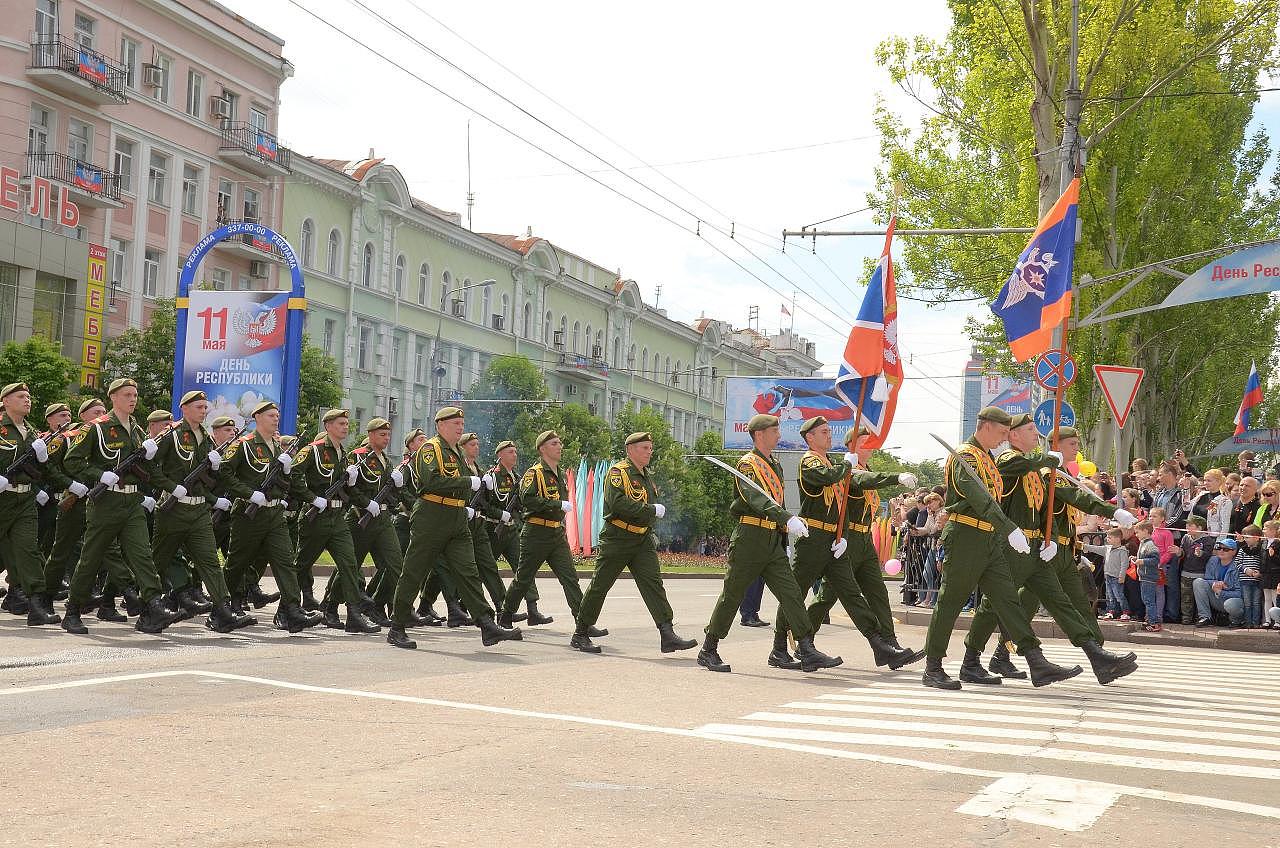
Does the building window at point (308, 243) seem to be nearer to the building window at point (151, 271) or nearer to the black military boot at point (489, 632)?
the building window at point (151, 271)

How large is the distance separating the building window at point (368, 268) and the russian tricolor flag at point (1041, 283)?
40.1 m

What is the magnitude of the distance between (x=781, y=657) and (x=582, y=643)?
Result: 1.71 metres

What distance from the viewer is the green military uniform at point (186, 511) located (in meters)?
11.9

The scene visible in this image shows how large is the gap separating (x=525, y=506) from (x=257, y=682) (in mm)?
5112

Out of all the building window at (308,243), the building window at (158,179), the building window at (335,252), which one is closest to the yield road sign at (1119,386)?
the building window at (158,179)

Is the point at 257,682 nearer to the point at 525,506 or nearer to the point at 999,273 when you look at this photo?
the point at 525,506

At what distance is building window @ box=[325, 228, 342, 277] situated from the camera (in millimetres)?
51156

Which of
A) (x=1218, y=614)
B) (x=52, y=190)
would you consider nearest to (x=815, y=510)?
(x=1218, y=614)

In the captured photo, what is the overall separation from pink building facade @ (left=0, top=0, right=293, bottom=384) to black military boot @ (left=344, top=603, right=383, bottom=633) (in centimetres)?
2801

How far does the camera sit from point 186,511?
12062mm

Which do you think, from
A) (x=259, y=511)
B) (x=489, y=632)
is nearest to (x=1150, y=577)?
(x=489, y=632)

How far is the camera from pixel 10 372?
116 ft

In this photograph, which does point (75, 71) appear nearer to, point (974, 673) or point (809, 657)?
point (809, 657)

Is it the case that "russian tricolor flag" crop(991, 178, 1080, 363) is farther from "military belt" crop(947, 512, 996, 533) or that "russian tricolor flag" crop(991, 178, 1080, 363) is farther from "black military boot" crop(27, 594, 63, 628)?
"black military boot" crop(27, 594, 63, 628)
